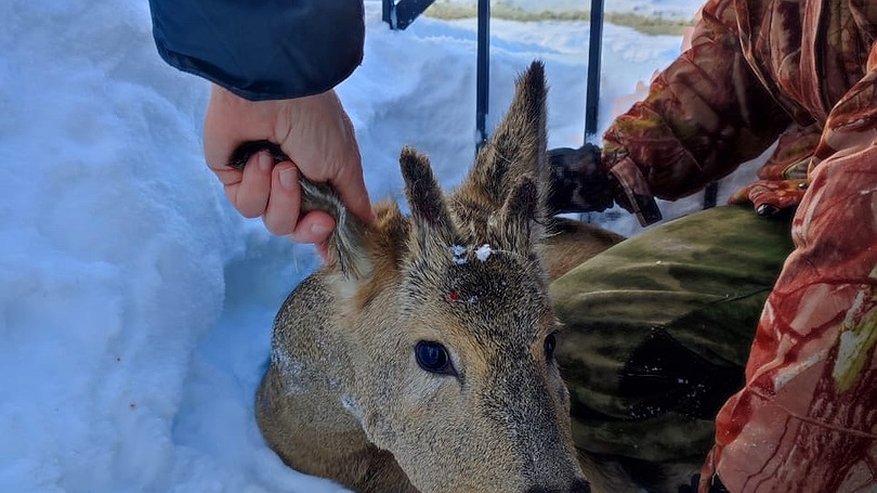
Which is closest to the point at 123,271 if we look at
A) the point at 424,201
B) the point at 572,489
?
the point at 424,201

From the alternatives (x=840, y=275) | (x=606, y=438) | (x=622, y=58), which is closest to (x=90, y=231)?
(x=606, y=438)

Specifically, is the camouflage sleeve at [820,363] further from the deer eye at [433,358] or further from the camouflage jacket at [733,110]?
the camouflage jacket at [733,110]

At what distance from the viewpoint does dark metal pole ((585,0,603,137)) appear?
4.05m

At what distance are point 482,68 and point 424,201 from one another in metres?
2.12

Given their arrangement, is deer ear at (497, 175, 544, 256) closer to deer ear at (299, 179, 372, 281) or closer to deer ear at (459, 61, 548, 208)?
deer ear at (459, 61, 548, 208)

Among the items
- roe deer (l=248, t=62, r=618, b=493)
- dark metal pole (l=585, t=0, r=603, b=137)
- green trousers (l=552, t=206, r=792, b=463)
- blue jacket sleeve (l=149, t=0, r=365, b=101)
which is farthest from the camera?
dark metal pole (l=585, t=0, r=603, b=137)

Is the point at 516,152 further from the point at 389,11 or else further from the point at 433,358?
the point at 389,11

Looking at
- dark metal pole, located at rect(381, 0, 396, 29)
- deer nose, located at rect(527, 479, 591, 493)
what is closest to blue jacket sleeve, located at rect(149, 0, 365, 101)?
deer nose, located at rect(527, 479, 591, 493)

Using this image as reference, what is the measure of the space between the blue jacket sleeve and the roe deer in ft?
1.16

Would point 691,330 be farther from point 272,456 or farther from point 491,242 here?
point 272,456

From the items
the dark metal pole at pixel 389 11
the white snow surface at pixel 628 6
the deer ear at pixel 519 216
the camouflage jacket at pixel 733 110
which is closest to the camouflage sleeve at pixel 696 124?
the camouflage jacket at pixel 733 110

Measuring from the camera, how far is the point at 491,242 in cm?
219

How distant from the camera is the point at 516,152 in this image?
2.47 metres

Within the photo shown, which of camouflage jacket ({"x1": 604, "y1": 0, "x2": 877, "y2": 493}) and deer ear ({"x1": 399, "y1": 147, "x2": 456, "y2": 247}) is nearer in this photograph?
camouflage jacket ({"x1": 604, "y1": 0, "x2": 877, "y2": 493})
